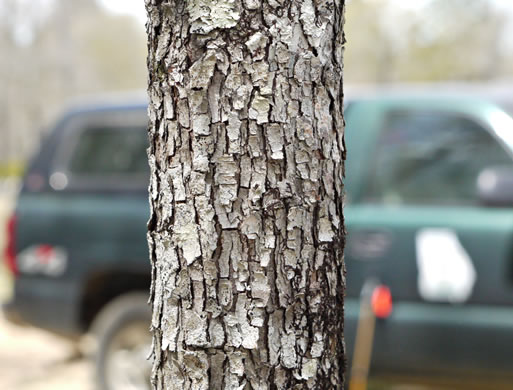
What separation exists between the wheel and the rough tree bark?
110 inches

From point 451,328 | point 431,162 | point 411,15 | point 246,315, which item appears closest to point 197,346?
point 246,315

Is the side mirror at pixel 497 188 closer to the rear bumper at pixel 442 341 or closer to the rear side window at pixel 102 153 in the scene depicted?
the rear bumper at pixel 442 341

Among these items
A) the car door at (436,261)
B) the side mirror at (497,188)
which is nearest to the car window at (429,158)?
the car door at (436,261)

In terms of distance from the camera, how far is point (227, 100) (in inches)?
51.0

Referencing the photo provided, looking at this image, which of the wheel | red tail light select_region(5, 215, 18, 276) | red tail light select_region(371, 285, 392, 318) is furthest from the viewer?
red tail light select_region(5, 215, 18, 276)

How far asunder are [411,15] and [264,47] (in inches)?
834

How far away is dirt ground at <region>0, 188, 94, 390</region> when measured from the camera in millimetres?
5020

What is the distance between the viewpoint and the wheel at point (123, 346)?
4094 mm

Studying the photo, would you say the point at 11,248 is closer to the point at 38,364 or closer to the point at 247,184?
the point at 38,364

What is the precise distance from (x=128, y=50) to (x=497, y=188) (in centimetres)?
2609

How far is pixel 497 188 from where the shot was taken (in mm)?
3371

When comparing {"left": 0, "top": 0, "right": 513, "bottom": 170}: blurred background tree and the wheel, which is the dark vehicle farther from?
{"left": 0, "top": 0, "right": 513, "bottom": 170}: blurred background tree

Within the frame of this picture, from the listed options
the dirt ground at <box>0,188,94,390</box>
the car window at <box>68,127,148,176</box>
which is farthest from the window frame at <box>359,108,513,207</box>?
the dirt ground at <box>0,188,94,390</box>

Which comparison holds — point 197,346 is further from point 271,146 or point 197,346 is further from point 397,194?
point 397,194
